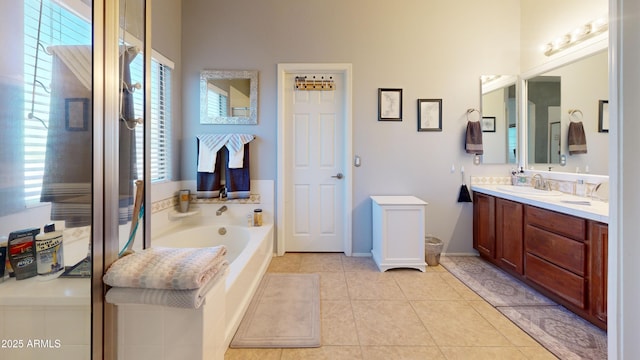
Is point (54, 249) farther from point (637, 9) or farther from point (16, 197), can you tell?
point (637, 9)

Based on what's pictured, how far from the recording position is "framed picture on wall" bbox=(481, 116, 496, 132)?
10.00ft

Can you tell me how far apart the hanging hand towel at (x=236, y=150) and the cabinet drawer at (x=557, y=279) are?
9.30 feet

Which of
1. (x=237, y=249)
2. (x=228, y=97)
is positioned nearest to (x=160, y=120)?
(x=228, y=97)

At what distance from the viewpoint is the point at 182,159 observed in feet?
9.93

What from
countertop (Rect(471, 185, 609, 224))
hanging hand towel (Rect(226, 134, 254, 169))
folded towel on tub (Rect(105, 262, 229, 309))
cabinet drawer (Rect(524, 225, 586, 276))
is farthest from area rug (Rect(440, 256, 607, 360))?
hanging hand towel (Rect(226, 134, 254, 169))

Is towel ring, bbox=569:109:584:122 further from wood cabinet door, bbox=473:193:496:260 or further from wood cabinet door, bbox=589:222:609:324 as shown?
wood cabinet door, bbox=589:222:609:324

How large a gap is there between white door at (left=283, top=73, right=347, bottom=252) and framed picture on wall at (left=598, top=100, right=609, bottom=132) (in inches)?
87.6

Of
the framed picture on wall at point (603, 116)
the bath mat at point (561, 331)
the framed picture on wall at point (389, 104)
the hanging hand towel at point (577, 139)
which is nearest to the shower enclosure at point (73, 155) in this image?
the bath mat at point (561, 331)

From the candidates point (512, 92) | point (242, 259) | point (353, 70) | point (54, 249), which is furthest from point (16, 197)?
point (512, 92)

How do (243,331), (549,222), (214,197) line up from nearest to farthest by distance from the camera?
(243,331)
(549,222)
(214,197)

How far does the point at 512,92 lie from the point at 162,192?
3958mm

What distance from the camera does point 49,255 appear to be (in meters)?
1.02

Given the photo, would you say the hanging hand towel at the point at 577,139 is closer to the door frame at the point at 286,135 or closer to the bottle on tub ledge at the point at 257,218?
the door frame at the point at 286,135

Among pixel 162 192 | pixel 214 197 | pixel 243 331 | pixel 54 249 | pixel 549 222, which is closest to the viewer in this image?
Result: pixel 54 249
